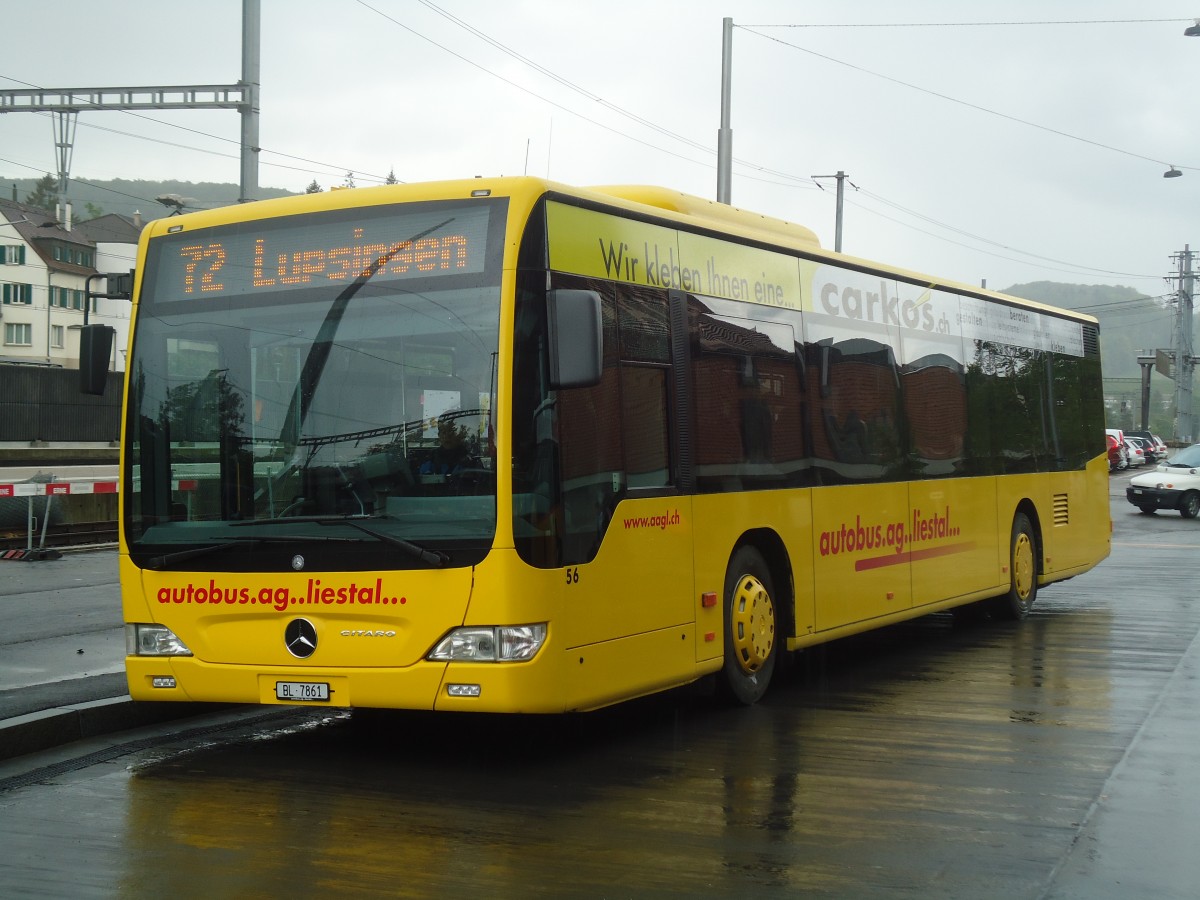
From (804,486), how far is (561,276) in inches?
124

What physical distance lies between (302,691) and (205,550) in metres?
0.93

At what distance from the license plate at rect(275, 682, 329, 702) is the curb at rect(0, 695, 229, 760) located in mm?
1460

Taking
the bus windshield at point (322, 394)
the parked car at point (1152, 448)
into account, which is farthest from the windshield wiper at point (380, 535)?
the parked car at point (1152, 448)

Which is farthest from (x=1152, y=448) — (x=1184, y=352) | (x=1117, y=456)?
(x=1117, y=456)

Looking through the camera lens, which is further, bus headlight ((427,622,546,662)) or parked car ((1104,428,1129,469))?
parked car ((1104,428,1129,469))

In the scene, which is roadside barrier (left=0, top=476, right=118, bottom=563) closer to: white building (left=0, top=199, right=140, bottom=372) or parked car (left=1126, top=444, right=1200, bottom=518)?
parked car (left=1126, top=444, right=1200, bottom=518)

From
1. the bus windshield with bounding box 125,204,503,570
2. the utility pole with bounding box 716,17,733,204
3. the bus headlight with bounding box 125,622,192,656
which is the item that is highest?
the utility pole with bounding box 716,17,733,204

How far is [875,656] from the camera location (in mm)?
12812

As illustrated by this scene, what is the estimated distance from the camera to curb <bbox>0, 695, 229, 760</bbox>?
804 centimetres

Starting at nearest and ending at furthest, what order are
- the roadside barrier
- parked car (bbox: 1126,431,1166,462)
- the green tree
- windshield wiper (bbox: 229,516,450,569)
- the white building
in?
windshield wiper (bbox: 229,516,450,569)
the roadside barrier
parked car (bbox: 1126,431,1166,462)
the white building
the green tree

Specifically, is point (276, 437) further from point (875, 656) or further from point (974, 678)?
point (875, 656)

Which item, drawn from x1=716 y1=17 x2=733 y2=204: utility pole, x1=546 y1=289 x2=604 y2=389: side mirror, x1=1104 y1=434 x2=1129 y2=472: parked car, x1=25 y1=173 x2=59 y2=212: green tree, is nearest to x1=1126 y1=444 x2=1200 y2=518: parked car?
x1=716 y1=17 x2=733 y2=204: utility pole

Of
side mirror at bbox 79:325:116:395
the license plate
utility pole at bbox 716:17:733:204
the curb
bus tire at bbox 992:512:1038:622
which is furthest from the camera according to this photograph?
utility pole at bbox 716:17:733:204

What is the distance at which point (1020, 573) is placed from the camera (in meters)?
15.0
